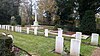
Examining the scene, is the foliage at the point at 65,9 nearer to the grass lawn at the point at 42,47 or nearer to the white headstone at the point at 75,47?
the grass lawn at the point at 42,47

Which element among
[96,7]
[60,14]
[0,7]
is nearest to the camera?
[96,7]

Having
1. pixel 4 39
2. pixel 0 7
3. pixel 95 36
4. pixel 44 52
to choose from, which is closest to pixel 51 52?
pixel 44 52

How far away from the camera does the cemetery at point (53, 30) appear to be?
9.54 metres

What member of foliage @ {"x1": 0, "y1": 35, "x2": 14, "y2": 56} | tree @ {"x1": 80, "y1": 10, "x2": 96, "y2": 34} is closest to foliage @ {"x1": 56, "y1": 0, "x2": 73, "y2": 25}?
tree @ {"x1": 80, "y1": 10, "x2": 96, "y2": 34}

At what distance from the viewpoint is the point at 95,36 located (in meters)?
13.4

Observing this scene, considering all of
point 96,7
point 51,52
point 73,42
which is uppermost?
point 96,7

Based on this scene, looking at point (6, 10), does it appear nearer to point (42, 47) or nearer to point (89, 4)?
point (89, 4)

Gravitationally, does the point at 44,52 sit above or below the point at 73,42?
below

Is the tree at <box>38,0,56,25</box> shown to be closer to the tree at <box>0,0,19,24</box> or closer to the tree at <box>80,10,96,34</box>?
the tree at <box>0,0,19,24</box>

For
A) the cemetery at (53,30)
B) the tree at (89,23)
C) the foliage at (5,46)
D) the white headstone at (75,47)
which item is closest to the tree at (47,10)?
the cemetery at (53,30)

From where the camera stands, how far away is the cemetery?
954 cm

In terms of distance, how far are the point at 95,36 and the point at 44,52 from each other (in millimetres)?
5044

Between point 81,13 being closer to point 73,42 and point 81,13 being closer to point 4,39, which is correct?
point 73,42

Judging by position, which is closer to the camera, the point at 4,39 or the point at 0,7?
the point at 4,39
